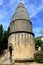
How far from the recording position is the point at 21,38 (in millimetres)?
22672

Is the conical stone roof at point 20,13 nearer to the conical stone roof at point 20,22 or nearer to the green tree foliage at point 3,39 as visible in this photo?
the conical stone roof at point 20,22

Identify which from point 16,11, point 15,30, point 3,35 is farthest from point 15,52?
point 3,35

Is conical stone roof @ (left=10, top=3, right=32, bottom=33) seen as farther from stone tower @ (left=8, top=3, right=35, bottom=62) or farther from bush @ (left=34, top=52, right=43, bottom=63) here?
bush @ (left=34, top=52, right=43, bottom=63)

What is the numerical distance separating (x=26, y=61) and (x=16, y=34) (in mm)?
3862

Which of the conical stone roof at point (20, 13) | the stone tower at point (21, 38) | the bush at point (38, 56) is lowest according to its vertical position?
the bush at point (38, 56)

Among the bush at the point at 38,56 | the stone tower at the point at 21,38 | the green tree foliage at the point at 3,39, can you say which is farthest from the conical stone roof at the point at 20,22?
the green tree foliage at the point at 3,39

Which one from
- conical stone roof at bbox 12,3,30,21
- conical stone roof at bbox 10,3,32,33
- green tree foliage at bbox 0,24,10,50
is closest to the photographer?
conical stone roof at bbox 10,3,32,33

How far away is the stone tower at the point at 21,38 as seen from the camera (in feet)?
72.4

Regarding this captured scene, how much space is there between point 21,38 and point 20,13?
4090 millimetres

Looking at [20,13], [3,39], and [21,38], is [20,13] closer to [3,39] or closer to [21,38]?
[21,38]

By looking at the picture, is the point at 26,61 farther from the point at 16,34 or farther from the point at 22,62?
the point at 16,34

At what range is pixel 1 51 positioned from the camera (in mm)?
31500

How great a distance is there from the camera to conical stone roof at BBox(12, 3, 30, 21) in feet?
79.7

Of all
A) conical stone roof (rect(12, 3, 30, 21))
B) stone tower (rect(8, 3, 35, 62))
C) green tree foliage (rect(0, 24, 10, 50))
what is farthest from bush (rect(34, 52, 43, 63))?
green tree foliage (rect(0, 24, 10, 50))
